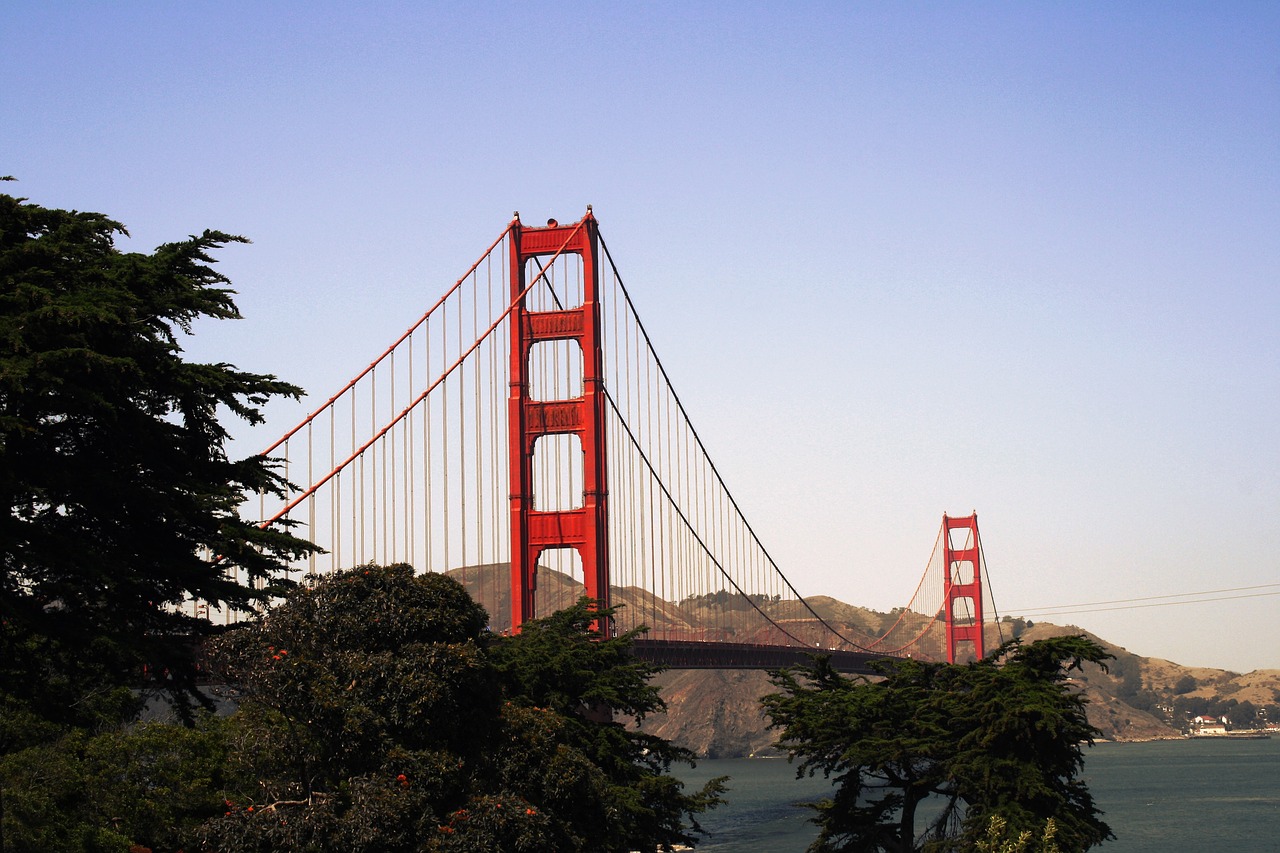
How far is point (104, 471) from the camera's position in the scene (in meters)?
24.3

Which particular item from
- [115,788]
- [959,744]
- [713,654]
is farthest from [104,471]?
[713,654]

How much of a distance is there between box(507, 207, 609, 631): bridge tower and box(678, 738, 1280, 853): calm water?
2352 centimetres

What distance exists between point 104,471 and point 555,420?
32.5m

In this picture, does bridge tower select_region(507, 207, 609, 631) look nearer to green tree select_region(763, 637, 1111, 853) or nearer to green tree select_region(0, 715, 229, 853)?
green tree select_region(763, 637, 1111, 853)

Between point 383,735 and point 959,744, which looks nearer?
point 383,735

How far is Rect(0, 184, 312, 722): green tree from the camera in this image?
23.0 m

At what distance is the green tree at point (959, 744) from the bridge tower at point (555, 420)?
14.3 metres

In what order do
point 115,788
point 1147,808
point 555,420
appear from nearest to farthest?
point 115,788, point 555,420, point 1147,808

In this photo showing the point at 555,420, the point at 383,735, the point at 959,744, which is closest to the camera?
the point at 383,735

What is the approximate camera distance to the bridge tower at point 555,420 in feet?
176

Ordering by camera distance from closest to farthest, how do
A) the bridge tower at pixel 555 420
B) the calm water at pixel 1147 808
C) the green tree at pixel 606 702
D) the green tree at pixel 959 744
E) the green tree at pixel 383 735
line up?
the green tree at pixel 383 735 → the green tree at pixel 606 702 → the green tree at pixel 959 744 → the bridge tower at pixel 555 420 → the calm water at pixel 1147 808

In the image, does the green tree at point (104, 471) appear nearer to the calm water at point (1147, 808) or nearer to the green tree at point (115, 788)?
the green tree at point (115, 788)

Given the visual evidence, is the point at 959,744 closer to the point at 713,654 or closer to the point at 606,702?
the point at 606,702

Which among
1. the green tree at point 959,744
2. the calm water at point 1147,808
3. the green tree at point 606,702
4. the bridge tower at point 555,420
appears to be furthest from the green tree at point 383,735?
the calm water at point 1147,808
